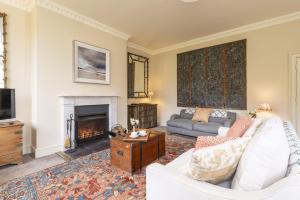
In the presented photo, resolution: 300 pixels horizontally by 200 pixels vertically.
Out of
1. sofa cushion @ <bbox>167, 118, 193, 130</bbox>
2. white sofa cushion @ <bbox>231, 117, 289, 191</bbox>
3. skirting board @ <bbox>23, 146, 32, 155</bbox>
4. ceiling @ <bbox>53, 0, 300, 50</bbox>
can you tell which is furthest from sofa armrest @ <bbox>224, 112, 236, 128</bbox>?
skirting board @ <bbox>23, 146, 32, 155</bbox>

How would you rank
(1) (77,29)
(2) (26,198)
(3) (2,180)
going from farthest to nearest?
(1) (77,29) < (3) (2,180) < (2) (26,198)

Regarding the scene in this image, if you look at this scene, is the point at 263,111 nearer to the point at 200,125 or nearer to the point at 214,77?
the point at 200,125

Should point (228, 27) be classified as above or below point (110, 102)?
above

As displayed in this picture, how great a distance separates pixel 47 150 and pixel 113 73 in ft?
8.01

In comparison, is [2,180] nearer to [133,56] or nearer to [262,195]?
[262,195]

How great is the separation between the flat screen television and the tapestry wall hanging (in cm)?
448

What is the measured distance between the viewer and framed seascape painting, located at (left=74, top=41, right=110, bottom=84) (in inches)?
149

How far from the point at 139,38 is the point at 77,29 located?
6.61 feet

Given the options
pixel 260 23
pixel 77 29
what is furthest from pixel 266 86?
pixel 77 29

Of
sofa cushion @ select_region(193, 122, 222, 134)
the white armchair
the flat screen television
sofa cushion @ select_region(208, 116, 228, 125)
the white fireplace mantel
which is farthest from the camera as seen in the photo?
sofa cushion @ select_region(208, 116, 228, 125)

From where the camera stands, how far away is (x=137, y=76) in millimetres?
5918

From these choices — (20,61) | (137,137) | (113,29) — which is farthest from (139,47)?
(137,137)

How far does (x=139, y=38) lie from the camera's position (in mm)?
5234

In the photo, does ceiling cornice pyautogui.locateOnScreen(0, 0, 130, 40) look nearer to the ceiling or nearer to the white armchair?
the ceiling
